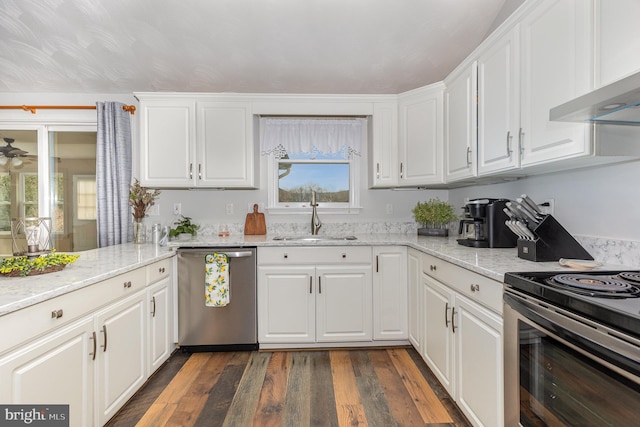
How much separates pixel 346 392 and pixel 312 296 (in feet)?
2.61

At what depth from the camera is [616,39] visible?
45.1 inches

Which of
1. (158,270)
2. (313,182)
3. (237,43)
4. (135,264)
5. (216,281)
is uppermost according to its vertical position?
(237,43)

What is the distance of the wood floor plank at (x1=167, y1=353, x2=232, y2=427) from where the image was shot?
5.96 feet

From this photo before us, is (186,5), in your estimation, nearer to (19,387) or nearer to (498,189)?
(19,387)

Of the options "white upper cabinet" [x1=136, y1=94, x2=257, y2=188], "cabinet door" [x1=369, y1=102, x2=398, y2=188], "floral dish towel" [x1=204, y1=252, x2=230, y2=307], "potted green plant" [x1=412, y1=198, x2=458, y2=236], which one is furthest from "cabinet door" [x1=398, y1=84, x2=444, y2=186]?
"floral dish towel" [x1=204, y1=252, x2=230, y2=307]

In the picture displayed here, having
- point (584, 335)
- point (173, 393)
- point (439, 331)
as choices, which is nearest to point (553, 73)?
point (584, 335)

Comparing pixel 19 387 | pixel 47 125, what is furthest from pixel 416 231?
pixel 47 125

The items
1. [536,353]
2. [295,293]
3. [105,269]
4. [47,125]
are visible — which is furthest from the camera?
[47,125]

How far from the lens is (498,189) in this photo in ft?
8.18

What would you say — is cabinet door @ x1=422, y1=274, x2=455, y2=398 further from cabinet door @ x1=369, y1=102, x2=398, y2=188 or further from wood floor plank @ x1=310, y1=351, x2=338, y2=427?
cabinet door @ x1=369, y1=102, x2=398, y2=188

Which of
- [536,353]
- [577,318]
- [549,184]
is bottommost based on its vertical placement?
[536,353]

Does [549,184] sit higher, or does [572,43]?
[572,43]

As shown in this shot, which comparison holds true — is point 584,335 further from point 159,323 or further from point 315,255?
point 159,323

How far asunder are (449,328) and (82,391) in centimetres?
191
